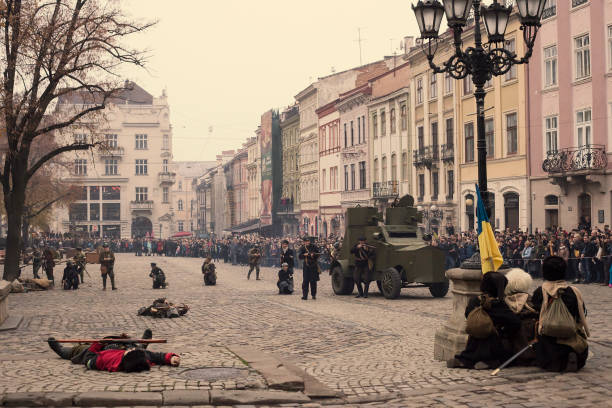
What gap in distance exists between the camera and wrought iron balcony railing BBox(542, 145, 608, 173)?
31.8m

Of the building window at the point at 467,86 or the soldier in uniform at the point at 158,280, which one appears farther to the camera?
the building window at the point at 467,86

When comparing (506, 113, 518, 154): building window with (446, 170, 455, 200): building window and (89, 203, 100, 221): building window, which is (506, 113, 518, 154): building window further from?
(89, 203, 100, 221): building window

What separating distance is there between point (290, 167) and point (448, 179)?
3817 centimetres

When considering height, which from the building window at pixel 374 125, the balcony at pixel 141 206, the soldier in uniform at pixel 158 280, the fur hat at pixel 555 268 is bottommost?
the soldier in uniform at pixel 158 280

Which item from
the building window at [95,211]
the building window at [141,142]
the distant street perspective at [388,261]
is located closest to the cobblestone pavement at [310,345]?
the distant street perspective at [388,261]

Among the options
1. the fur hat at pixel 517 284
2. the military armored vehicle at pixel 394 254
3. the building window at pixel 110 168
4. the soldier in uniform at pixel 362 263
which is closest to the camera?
the fur hat at pixel 517 284

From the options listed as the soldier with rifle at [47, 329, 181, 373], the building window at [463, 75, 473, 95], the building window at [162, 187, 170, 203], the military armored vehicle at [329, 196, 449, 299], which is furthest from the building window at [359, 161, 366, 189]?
the building window at [162, 187, 170, 203]

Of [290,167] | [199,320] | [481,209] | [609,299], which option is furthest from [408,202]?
[290,167]

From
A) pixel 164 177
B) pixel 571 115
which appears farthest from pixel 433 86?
pixel 164 177

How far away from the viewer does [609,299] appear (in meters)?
19.7

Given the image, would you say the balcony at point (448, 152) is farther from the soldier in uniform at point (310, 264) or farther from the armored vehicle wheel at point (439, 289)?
the soldier in uniform at point (310, 264)

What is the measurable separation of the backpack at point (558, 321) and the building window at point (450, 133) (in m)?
35.3

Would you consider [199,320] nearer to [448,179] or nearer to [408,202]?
[408,202]

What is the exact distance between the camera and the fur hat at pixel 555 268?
9.44 m
